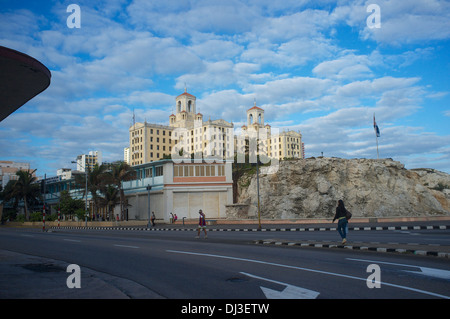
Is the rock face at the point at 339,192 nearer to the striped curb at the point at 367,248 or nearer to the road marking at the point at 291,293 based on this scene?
the striped curb at the point at 367,248

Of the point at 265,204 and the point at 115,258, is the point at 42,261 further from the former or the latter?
the point at 265,204

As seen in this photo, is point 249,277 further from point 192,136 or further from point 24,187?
point 192,136

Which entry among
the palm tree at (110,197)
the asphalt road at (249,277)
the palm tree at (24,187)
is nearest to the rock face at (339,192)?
the palm tree at (110,197)

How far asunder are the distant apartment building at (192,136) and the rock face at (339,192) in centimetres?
7166

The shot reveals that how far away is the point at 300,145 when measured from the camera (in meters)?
154

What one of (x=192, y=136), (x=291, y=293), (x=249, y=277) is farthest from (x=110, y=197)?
(x=192, y=136)

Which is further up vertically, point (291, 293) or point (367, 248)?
point (291, 293)

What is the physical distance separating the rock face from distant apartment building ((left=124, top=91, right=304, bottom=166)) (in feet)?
235

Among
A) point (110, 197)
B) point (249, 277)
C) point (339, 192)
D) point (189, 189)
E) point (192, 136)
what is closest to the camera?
point (249, 277)

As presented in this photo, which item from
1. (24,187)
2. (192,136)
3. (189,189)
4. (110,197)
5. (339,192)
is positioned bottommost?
(339,192)

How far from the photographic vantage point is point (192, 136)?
136 metres

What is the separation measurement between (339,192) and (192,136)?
90668 millimetres

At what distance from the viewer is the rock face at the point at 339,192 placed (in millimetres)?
48844
